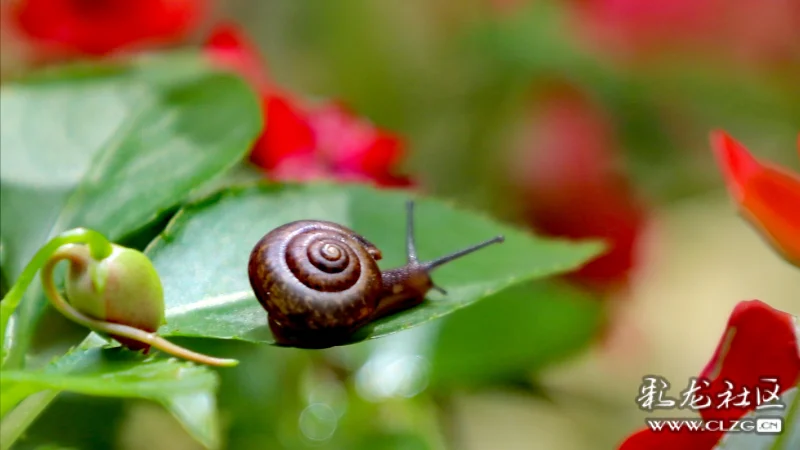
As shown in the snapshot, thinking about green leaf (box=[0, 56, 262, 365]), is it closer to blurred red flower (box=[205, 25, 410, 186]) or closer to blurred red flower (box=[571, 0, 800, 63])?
blurred red flower (box=[205, 25, 410, 186])

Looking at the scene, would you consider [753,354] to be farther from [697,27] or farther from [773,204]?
[697,27]

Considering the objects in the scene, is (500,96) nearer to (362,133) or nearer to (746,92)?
(746,92)

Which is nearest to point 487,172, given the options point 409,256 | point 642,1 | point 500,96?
point 500,96

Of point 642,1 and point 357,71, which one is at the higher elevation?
point 642,1

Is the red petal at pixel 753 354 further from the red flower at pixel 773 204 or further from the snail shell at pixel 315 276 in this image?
the snail shell at pixel 315 276

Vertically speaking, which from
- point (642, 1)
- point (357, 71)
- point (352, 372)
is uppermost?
point (642, 1)

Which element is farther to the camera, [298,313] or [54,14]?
[54,14]

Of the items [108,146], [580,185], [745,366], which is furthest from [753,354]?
[580,185]

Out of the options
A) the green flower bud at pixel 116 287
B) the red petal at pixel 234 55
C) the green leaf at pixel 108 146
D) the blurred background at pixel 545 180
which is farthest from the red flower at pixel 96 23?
the green flower bud at pixel 116 287
